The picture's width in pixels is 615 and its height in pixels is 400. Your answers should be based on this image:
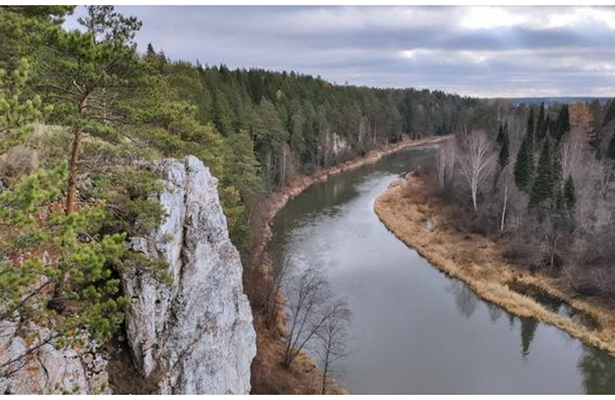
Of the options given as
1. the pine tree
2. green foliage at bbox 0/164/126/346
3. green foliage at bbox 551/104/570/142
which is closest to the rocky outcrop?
green foliage at bbox 0/164/126/346

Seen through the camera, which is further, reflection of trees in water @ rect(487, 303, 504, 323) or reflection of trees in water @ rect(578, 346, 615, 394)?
reflection of trees in water @ rect(487, 303, 504, 323)

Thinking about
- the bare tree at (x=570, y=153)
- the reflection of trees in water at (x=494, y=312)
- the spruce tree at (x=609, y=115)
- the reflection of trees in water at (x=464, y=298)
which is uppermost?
the spruce tree at (x=609, y=115)

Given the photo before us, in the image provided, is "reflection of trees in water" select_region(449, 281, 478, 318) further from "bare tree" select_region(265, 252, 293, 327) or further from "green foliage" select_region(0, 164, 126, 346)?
"green foliage" select_region(0, 164, 126, 346)

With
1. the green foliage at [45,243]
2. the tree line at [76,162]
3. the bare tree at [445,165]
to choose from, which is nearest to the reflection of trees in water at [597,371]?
the tree line at [76,162]

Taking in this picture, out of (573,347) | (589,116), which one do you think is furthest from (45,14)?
(589,116)

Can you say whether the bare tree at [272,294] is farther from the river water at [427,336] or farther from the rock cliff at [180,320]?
the rock cliff at [180,320]

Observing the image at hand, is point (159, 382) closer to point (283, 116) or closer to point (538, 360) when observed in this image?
point (538, 360)

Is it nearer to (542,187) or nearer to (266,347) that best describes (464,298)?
(266,347)
